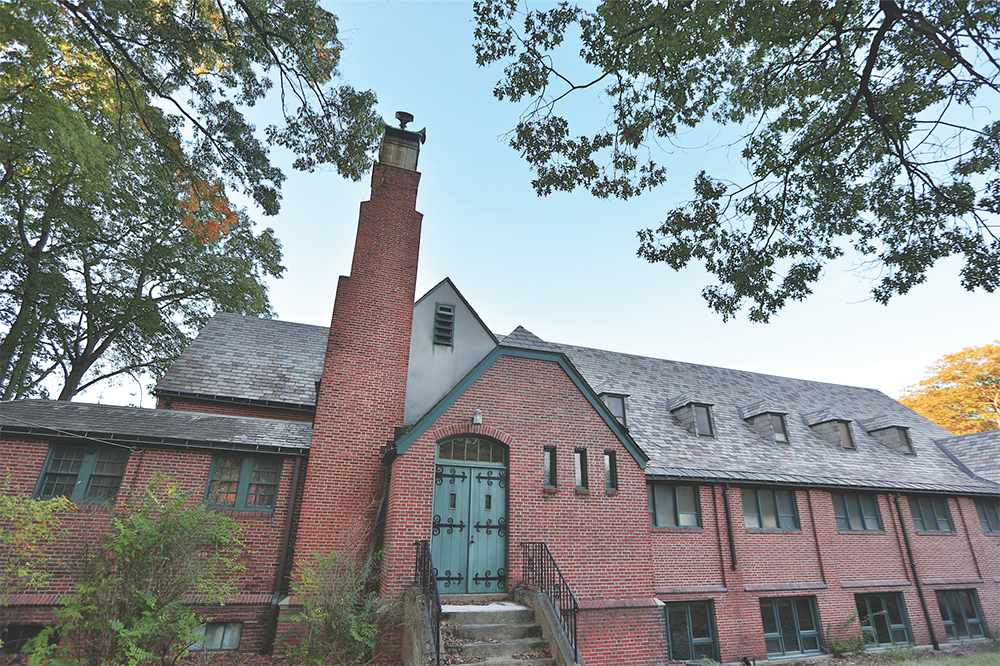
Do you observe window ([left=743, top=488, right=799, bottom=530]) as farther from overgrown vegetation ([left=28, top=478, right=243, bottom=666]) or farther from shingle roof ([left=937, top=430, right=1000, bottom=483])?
overgrown vegetation ([left=28, top=478, right=243, bottom=666])

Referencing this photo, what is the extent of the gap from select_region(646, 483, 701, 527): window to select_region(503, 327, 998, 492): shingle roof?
509 millimetres

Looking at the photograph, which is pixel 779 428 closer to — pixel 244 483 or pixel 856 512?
pixel 856 512

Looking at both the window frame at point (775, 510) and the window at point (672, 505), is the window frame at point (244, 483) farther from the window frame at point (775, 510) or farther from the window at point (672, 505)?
the window frame at point (775, 510)

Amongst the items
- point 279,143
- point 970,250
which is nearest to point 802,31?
point 970,250

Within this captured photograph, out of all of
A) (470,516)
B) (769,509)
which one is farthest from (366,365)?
(769,509)

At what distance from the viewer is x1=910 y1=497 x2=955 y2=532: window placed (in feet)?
52.6

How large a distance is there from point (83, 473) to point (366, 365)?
579cm

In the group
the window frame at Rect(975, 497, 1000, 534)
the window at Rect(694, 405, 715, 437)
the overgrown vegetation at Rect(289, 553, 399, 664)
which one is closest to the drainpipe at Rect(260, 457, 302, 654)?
the overgrown vegetation at Rect(289, 553, 399, 664)

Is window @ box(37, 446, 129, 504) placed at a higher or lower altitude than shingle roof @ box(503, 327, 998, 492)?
lower

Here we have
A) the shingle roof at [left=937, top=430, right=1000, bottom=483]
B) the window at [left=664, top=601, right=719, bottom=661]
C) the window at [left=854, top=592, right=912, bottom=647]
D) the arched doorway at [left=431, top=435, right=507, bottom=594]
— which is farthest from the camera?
the shingle roof at [left=937, top=430, right=1000, bottom=483]

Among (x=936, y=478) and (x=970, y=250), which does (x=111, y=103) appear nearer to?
(x=970, y=250)

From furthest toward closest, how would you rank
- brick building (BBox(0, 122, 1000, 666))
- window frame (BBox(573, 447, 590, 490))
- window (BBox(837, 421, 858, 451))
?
window (BBox(837, 421, 858, 451)) < window frame (BBox(573, 447, 590, 490)) < brick building (BBox(0, 122, 1000, 666))

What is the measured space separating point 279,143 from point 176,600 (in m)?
7.35

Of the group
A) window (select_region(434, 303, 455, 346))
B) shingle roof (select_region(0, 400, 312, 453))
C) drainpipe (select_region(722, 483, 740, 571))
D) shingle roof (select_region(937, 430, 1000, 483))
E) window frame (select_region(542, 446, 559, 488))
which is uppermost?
window (select_region(434, 303, 455, 346))
